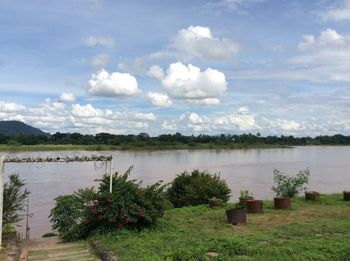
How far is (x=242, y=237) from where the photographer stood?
8375 millimetres

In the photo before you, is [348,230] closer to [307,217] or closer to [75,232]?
[307,217]

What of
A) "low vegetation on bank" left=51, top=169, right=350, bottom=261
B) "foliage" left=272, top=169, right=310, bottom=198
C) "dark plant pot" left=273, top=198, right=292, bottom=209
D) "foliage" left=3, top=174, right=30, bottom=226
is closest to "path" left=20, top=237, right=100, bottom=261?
"low vegetation on bank" left=51, top=169, right=350, bottom=261

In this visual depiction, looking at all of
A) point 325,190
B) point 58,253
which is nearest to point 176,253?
point 58,253

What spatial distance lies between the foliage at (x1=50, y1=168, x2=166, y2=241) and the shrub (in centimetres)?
504

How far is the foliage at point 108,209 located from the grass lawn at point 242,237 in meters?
0.30

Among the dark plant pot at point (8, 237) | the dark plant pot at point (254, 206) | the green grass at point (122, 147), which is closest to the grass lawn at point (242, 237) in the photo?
the dark plant pot at point (254, 206)

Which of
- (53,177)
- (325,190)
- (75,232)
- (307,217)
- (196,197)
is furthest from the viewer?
(53,177)

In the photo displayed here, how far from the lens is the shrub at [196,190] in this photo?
15.1 meters

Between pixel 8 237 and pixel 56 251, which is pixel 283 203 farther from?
pixel 8 237

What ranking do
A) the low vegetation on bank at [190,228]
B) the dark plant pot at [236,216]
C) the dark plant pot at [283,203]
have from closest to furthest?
the low vegetation on bank at [190,228] < the dark plant pot at [236,216] < the dark plant pot at [283,203]

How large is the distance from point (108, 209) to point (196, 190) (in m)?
6.25

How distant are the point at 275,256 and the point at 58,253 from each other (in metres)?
3.79

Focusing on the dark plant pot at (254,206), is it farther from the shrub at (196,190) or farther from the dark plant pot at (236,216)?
the shrub at (196,190)

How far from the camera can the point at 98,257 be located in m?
7.75
